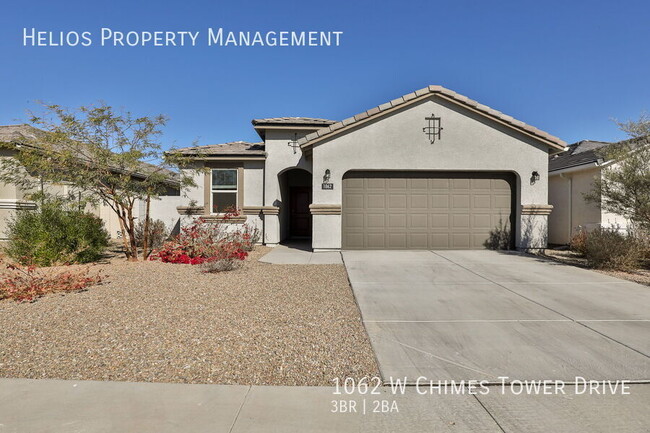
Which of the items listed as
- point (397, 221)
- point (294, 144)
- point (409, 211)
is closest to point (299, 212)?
point (294, 144)

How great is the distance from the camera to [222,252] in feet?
28.6

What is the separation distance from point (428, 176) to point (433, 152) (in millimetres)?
768

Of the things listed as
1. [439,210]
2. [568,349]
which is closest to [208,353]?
[568,349]

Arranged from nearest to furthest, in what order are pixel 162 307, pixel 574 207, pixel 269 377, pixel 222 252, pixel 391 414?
pixel 391 414, pixel 269 377, pixel 162 307, pixel 222 252, pixel 574 207

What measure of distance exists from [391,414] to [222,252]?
261 inches

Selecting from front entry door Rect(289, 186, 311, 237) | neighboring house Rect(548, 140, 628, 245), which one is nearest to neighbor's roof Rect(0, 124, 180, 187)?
front entry door Rect(289, 186, 311, 237)

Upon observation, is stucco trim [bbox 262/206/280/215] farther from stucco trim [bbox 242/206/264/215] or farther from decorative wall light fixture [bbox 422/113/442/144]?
decorative wall light fixture [bbox 422/113/442/144]

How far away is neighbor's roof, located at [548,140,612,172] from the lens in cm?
1279

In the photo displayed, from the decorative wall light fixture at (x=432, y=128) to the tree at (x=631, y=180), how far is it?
14.5ft

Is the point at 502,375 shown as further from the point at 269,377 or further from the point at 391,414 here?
the point at 269,377

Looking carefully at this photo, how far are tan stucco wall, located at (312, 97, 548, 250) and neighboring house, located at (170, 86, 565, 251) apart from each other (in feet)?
0.10

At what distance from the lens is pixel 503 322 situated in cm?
491

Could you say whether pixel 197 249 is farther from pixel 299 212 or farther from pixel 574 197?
pixel 574 197

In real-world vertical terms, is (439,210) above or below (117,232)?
above
